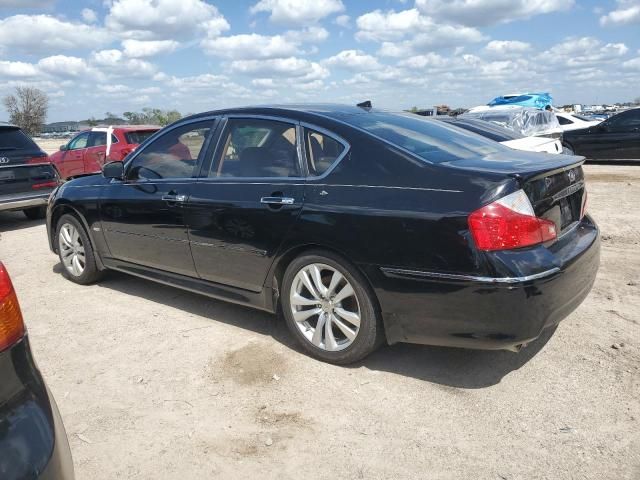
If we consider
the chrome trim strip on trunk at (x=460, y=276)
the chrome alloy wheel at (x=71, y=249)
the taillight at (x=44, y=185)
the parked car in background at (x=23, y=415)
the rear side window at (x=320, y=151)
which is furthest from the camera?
the taillight at (x=44, y=185)

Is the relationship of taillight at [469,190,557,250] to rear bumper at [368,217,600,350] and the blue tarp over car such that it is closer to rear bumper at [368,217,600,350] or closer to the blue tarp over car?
rear bumper at [368,217,600,350]

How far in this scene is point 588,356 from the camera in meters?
3.59

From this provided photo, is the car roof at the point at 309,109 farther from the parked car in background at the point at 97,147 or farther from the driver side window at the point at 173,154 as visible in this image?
the parked car in background at the point at 97,147

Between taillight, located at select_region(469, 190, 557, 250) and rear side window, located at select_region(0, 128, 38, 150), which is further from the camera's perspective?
rear side window, located at select_region(0, 128, 38, 150)

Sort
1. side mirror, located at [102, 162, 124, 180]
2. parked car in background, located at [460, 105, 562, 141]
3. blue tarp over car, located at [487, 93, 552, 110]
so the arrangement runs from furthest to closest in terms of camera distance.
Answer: blue tarp over car, located at [487, 93, 552, 110] → parked car in background, located at [460, 105, 562, 141] → side mirror, located at [102, 162, 124, 180]

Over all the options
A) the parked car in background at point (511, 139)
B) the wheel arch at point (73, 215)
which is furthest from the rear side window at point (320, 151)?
the parked car in background at point (511, 139)

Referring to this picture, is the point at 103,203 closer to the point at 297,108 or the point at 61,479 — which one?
the point at 297,108

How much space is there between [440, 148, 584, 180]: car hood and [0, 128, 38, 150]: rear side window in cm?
798

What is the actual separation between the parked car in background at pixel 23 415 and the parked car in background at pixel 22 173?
7.68 m

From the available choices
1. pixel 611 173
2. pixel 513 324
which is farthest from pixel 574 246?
pixel 611 173

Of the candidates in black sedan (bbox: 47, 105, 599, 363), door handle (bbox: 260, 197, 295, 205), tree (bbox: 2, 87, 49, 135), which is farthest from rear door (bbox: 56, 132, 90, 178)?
tree (bbox: 2, 87, 49, 135)

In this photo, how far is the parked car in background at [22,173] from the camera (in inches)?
340

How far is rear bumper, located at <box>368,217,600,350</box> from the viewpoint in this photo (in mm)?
2902

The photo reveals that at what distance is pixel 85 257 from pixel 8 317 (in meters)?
3.68
